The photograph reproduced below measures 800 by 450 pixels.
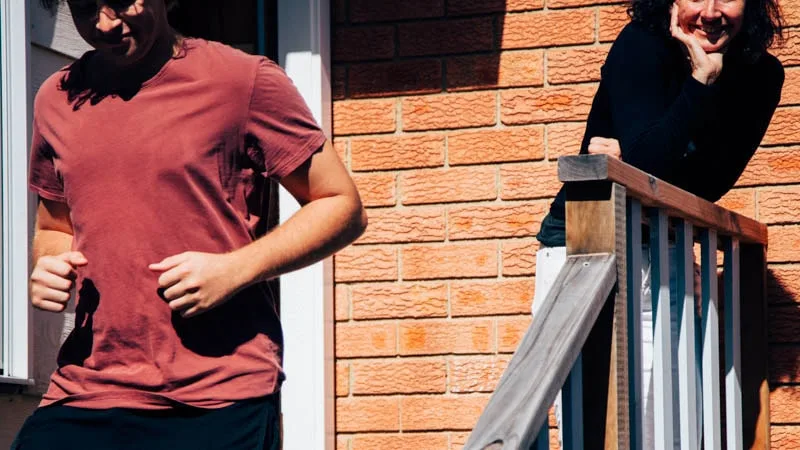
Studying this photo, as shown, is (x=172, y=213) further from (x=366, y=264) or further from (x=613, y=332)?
(x=366, y=264)

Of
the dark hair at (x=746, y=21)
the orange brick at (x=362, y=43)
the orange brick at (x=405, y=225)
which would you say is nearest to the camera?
the dark hair at (x=746, y=21)

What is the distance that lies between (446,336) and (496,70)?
91cm

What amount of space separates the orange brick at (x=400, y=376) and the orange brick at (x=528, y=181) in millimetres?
611

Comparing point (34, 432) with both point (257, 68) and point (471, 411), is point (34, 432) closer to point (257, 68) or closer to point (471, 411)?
point (257, 68)

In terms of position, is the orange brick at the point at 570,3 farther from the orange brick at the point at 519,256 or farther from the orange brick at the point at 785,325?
the orange brick at the point at 785,325

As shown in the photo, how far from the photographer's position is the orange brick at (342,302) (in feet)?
16.1

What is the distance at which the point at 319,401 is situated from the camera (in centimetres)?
482

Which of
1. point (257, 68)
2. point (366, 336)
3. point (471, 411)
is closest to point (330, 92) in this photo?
point (366, 336)

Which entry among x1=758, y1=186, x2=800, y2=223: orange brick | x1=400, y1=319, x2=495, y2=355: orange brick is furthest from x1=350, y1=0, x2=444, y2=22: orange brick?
x1=758, y1=186, x2=800, y2=223: orange brick

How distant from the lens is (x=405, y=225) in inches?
191

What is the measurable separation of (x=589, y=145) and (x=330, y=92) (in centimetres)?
150

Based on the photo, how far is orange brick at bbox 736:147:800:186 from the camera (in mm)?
4574

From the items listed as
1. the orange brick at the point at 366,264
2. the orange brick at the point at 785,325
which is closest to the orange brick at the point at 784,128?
the orange brick at the point at 785,325

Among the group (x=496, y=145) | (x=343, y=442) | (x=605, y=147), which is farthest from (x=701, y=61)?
(x=343, y=442)
